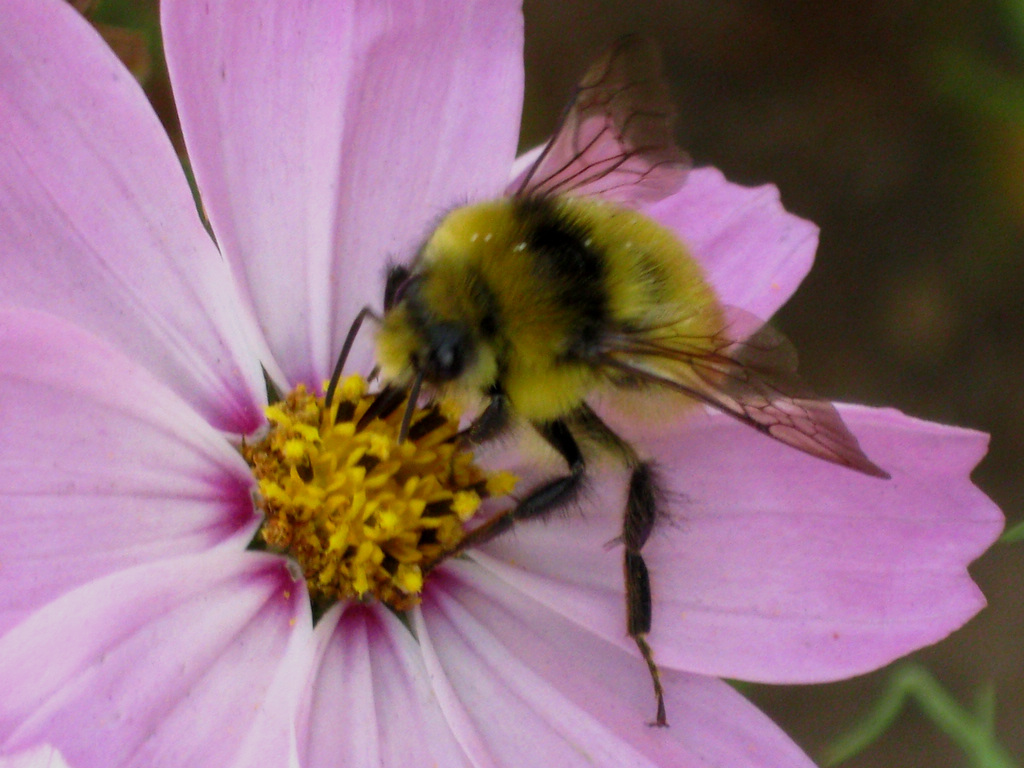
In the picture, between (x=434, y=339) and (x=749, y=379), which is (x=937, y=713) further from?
(x=434, y=339)

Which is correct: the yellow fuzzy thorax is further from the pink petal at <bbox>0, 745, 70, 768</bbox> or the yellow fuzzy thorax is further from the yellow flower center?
the pink petal at <bbox>0, 745, 70, 768</bbox>

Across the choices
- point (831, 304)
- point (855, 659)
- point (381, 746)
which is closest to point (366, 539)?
point (381, 746)

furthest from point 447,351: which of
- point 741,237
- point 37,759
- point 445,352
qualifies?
point 741,237

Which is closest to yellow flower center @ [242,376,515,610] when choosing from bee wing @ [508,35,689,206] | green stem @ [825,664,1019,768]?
bee wing @ [508,35,689,206]

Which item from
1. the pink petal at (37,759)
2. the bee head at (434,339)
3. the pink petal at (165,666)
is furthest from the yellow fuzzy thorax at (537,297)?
the pink petal at (37,759)

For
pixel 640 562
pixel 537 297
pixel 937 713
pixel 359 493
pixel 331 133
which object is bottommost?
pixel 937 713

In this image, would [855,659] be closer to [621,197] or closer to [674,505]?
[674,505]
